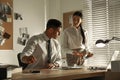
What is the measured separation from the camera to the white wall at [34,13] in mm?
4035

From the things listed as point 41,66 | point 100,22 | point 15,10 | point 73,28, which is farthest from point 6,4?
point 41,66

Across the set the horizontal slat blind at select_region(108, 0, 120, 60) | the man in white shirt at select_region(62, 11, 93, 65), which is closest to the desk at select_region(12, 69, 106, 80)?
the man in white shirt at select_region(62, 11, 93, 65)

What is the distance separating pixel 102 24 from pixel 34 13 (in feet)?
4.41

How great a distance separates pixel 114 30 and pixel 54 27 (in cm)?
154

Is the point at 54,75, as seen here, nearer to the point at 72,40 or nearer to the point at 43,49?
the point at 43,49

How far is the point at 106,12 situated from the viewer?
12.3 ft

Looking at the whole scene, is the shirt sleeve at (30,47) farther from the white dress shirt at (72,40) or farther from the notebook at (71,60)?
the white dress shirt at (72,40)

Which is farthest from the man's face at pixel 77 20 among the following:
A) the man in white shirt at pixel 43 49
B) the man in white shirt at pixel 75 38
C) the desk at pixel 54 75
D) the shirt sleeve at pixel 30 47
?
the desk at pixel 54 75

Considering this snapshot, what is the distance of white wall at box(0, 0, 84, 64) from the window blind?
247mm

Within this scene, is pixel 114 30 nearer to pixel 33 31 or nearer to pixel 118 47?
pixel 118 47

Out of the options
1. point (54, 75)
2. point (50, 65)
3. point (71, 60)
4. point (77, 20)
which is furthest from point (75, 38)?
point (54, 75)

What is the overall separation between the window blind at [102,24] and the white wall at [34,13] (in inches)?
9.7

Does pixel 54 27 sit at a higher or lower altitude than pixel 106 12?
lower

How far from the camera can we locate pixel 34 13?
440 centimetres
